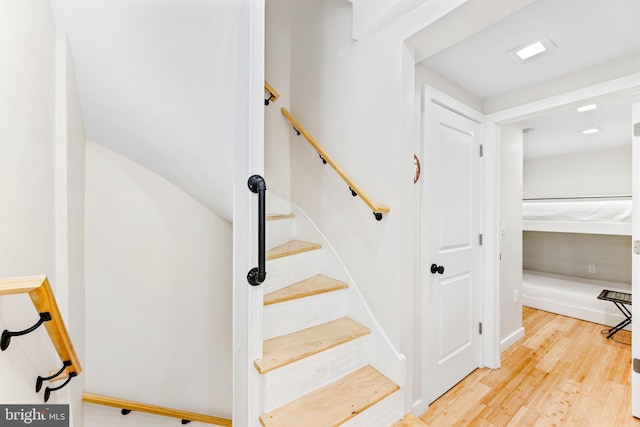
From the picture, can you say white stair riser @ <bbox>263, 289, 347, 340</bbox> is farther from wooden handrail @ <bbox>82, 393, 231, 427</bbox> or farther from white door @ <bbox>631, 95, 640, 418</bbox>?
white door @ <bbox>631, 95, 640, 418</bbox>

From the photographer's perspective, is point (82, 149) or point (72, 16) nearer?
point (72, 16)

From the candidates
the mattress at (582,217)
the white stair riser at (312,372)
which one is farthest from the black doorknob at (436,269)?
the mattress at (582,217)

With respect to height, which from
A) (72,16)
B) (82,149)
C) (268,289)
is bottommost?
(268,289)

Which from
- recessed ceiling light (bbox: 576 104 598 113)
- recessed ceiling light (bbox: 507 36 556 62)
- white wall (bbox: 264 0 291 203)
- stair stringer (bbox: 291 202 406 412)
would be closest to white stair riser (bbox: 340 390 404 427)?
stair stringer (bbox: 291 202 406 412)

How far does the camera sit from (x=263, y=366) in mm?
1188

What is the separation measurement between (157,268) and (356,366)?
155 cm

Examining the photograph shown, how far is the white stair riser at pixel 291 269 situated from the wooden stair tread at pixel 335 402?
0.59 m

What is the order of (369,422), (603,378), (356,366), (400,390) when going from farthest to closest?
(603,378)
(356,366)
(400,390)
(369,422)

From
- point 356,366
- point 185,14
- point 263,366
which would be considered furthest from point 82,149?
point 356,366

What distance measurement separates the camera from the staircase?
1.21 metres

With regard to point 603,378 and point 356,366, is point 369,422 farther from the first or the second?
point 603,378

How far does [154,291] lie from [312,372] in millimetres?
1376

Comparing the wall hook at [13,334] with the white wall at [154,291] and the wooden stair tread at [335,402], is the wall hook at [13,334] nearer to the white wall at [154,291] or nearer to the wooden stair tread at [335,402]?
the wooden stair tread at [335,402]

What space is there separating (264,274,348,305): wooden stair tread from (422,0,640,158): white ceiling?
146 centimetres
